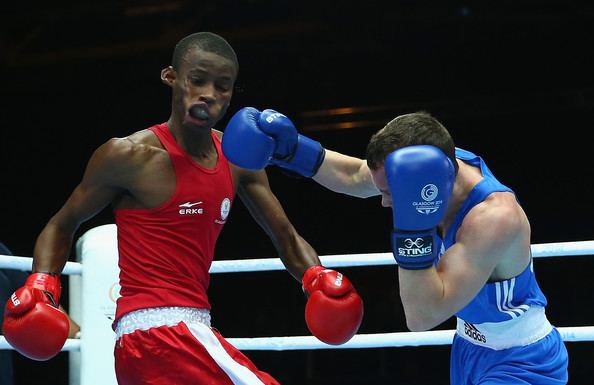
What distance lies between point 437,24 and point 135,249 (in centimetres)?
604

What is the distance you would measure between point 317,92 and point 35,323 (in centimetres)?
603

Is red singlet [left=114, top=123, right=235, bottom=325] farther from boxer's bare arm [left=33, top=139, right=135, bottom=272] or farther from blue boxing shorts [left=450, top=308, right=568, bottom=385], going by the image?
blue boxing shorts [left=450, top=308, right=568, bottom=385]

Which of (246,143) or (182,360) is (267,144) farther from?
(182,360)

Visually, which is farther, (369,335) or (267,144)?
(369,335)

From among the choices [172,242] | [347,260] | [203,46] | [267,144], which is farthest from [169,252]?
[347,260]

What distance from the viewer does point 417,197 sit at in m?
1.83

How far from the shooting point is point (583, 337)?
8.61 ft

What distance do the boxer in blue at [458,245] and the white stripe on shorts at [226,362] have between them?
0.38 meters

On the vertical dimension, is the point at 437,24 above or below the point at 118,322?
above

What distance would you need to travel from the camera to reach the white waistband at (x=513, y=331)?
2059 mm

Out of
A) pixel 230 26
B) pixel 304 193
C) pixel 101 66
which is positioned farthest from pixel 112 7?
pixel 304 193

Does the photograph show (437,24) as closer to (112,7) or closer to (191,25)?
(191,25)

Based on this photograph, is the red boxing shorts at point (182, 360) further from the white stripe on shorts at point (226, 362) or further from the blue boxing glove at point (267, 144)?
the blue boxing glove at point (267, 144)

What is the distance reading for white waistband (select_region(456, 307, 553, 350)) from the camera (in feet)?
6.75
